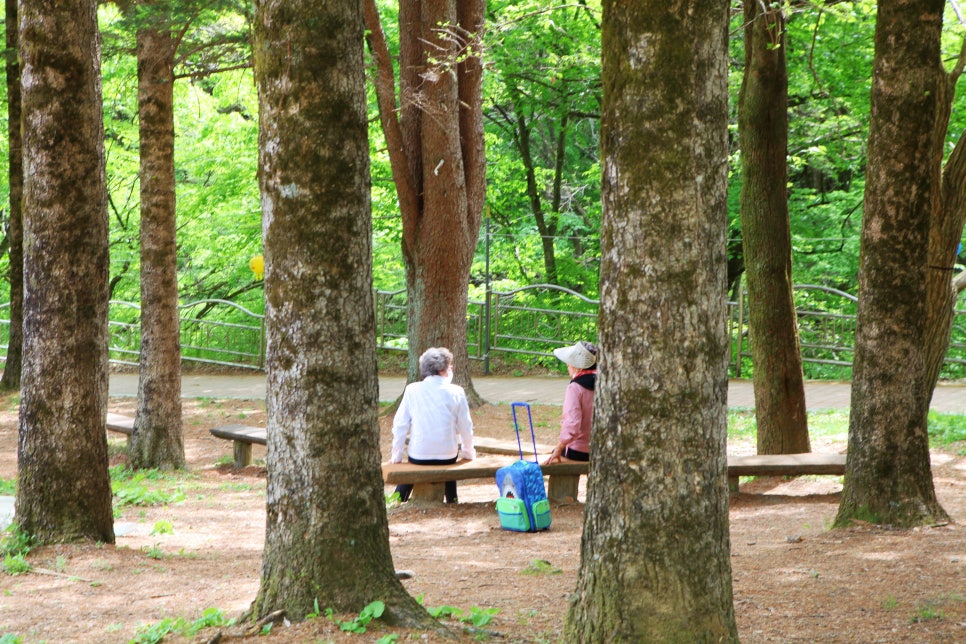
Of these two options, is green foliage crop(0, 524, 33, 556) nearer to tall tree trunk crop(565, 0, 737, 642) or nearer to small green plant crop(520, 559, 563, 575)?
small green plant crop(520, 559, 563, 575)

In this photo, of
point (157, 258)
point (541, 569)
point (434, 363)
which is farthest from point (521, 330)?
point (541, 569)

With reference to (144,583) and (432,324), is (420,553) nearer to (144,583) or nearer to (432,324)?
(144,583)

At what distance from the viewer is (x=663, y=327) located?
3.46 metres

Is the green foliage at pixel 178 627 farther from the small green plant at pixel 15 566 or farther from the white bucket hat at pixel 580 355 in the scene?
the white bucket hat at pixel 580 355

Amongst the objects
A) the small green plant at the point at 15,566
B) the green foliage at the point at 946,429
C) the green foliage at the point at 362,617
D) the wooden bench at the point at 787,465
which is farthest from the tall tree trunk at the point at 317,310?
the green foliage at the point at 946,429

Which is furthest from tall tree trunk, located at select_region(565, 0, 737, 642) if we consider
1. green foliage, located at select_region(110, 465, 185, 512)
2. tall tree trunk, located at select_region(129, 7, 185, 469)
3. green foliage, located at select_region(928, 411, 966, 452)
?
green foliage, located at select_region(928, 411, 966, 452)

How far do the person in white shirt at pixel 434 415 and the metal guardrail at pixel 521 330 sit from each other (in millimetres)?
7818

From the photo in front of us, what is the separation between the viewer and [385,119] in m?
12.6

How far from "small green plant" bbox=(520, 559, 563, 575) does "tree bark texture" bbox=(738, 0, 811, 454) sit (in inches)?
134

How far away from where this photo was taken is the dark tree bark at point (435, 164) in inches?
492

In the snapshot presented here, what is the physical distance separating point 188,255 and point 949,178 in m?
18.4

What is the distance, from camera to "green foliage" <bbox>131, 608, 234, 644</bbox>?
4.36 meters

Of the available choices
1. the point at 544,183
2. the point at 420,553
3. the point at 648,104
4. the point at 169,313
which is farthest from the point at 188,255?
the point at 648,104

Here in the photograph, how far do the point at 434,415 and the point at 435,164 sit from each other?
208 inches
